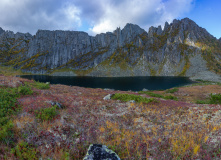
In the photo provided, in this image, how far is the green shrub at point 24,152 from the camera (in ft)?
14.5

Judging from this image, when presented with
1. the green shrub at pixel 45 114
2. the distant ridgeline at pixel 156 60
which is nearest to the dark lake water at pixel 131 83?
the distant ridgeline at pixel 156 60

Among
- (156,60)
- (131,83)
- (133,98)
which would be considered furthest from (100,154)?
(156,60)

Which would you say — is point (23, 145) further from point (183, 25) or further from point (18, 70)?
point (183, 25)

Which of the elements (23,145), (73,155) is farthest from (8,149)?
(73,155)

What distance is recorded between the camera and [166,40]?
188 m

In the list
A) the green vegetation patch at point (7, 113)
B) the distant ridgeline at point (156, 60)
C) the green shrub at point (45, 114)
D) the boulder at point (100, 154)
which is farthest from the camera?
the distant ridgeline at point (156, 60)

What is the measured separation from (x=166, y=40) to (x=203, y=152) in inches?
8507

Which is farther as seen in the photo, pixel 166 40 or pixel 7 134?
pixel 166 40

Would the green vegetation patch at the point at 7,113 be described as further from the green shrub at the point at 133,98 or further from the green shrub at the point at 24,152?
the green shrub at the point at 133,98

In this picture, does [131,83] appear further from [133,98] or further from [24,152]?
[24,152]

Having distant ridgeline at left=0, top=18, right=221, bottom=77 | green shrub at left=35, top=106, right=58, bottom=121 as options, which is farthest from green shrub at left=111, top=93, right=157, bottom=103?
A: distant ridgeline at left=0, top=18, right=221, bottom=77

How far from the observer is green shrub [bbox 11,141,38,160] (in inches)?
174

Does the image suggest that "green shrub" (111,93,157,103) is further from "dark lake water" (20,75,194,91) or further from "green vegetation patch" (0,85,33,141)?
"dark lake water" (20,75,194,91)

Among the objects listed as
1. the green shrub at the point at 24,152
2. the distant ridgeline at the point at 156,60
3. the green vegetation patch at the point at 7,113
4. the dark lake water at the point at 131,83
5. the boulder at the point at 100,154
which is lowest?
the dark lake water at the point at 131,83
